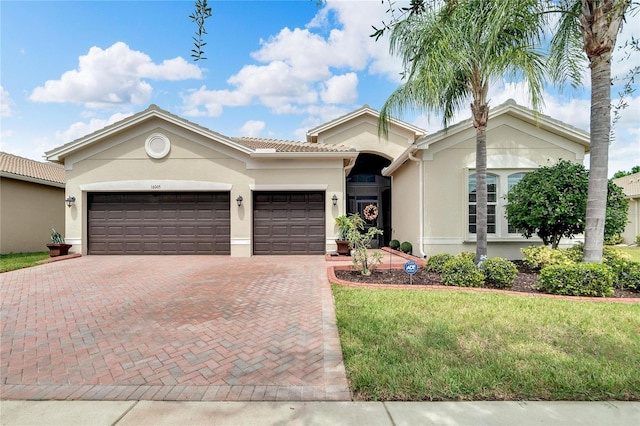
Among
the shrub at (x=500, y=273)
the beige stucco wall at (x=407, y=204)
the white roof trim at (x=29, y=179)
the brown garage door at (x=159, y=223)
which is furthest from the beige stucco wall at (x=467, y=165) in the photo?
the white roof trim at (x=29, y=179)

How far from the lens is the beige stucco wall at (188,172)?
471 inches

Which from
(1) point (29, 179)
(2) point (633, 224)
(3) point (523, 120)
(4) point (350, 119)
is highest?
(4) point (350, 119)

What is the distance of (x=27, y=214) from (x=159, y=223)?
7.20 metres

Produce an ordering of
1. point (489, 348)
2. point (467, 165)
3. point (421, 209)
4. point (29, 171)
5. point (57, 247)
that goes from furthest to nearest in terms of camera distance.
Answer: point (29, 171) < point (57, 247) < point (421, 209) < point (467, 165) < point (489, 348)

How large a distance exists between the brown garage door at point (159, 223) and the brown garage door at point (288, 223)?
1.31 meters

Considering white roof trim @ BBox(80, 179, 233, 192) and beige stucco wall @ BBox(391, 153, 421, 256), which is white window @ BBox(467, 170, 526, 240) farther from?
white roof trim @ BBox(80, 179, 233, 192)

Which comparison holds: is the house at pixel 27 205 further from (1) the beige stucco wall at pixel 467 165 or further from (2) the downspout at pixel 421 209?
(1) the beige stucco wall at pixel 467 165

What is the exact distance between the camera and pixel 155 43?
11.0 feet

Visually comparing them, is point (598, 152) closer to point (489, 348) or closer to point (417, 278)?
point (417, 278)

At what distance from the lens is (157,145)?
12.0 m

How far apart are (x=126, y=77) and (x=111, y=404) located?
383 cm

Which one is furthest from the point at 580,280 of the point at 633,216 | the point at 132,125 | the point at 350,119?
the point at 633,216

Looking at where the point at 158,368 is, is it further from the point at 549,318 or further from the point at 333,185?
the point at 333,185

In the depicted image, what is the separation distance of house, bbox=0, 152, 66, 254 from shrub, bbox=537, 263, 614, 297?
19275 mm
